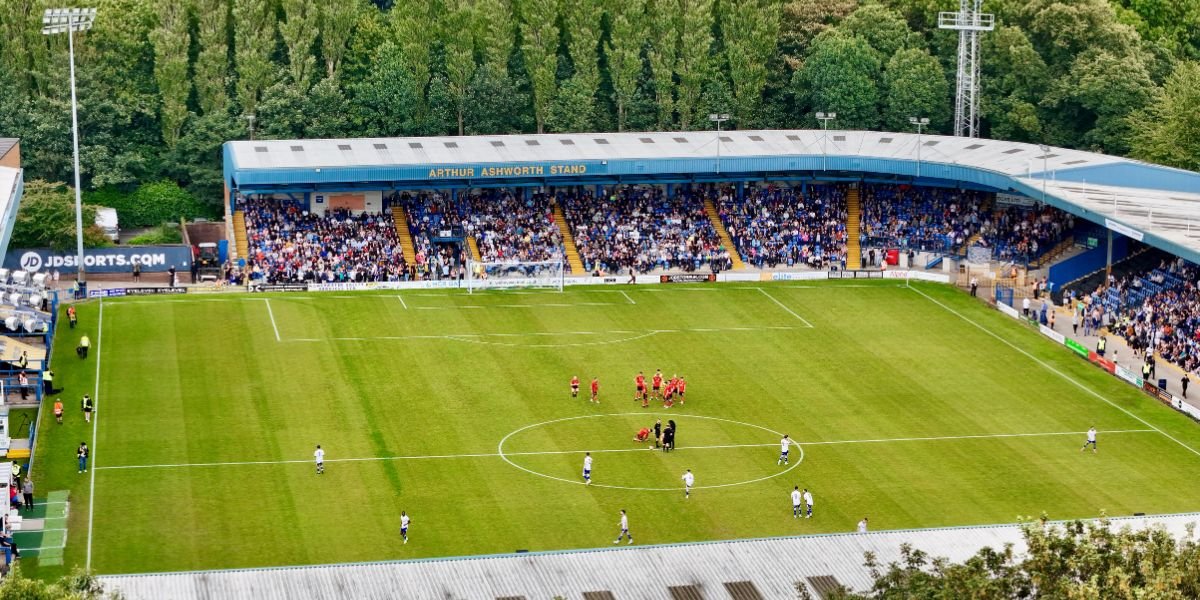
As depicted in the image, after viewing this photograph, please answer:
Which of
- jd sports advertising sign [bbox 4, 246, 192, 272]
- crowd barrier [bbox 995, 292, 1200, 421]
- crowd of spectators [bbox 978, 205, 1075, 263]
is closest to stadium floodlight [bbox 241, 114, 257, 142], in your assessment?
jd sports advertising sign [bbox 4, 246, 192, 272]

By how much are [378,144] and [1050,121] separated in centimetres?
4649

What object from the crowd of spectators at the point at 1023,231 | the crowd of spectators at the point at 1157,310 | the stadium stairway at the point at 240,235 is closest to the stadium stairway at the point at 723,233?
the crowd of spectators at the point at 1023,231

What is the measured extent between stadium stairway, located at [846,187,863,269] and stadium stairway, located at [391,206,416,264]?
26.5m

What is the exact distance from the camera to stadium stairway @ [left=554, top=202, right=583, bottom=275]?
106 m

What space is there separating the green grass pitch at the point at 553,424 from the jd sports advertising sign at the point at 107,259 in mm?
7646

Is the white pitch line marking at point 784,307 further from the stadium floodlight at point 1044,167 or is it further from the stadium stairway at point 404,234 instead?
the stadium stairway at point 404,234

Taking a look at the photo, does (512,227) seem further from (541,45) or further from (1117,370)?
(1117,370)

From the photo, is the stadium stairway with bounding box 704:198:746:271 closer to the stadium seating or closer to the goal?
the goal

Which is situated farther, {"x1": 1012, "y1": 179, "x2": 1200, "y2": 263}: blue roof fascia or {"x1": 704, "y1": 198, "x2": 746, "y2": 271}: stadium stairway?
{"x1": 704, "y1": 198, "x2": 746, "y2": 271}: stadium stairway

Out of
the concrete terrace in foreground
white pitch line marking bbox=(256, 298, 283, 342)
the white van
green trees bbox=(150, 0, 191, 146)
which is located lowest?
the concrete terrace in foreground

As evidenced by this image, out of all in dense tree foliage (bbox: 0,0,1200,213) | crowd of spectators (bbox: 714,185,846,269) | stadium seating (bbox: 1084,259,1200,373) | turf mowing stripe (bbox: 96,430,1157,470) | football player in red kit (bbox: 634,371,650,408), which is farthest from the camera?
dense tree foliage (bbox: 0,0,1200,213)

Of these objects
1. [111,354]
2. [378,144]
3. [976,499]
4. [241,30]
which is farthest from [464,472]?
[241,30]

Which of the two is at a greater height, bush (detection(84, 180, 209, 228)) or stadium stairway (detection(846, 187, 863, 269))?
bush (detection(84, 180, 209, 228))

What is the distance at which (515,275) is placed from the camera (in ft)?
340
